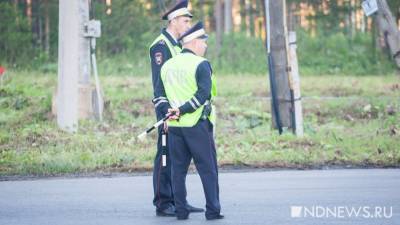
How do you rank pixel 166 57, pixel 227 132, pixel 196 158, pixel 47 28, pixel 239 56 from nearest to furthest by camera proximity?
pixel 196 158, pixel 166 57, pixel 227 132, pixel 239 56, pixel 47 28

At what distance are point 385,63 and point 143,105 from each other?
13378 mm

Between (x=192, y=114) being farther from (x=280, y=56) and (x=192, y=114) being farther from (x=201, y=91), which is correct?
(x=280, y=56)

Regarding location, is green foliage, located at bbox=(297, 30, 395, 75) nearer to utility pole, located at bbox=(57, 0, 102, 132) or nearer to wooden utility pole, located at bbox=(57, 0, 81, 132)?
utility pole, located at bbox=(57, 0, 102, 132)

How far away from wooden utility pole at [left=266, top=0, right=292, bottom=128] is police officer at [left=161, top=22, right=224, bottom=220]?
756 centimetres

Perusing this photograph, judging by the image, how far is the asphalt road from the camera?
9906 mm

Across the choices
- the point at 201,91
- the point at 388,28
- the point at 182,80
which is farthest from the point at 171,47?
the point at 388,28

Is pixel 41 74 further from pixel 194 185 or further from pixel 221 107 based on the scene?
pixel 194 185

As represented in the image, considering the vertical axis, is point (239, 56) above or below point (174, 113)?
above

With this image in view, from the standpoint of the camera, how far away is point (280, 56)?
17328 mm

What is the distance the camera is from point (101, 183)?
12664 millimetres

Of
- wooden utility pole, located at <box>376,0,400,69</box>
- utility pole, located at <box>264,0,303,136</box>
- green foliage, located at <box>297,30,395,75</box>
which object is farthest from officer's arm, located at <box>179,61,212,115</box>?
green foliage, located at <box>297,30,395,75</box>

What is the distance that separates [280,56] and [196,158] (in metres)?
7.84

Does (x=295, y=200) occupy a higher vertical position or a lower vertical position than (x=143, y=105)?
lower

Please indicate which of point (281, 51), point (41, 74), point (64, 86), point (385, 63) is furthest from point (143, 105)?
point (385, 63)
